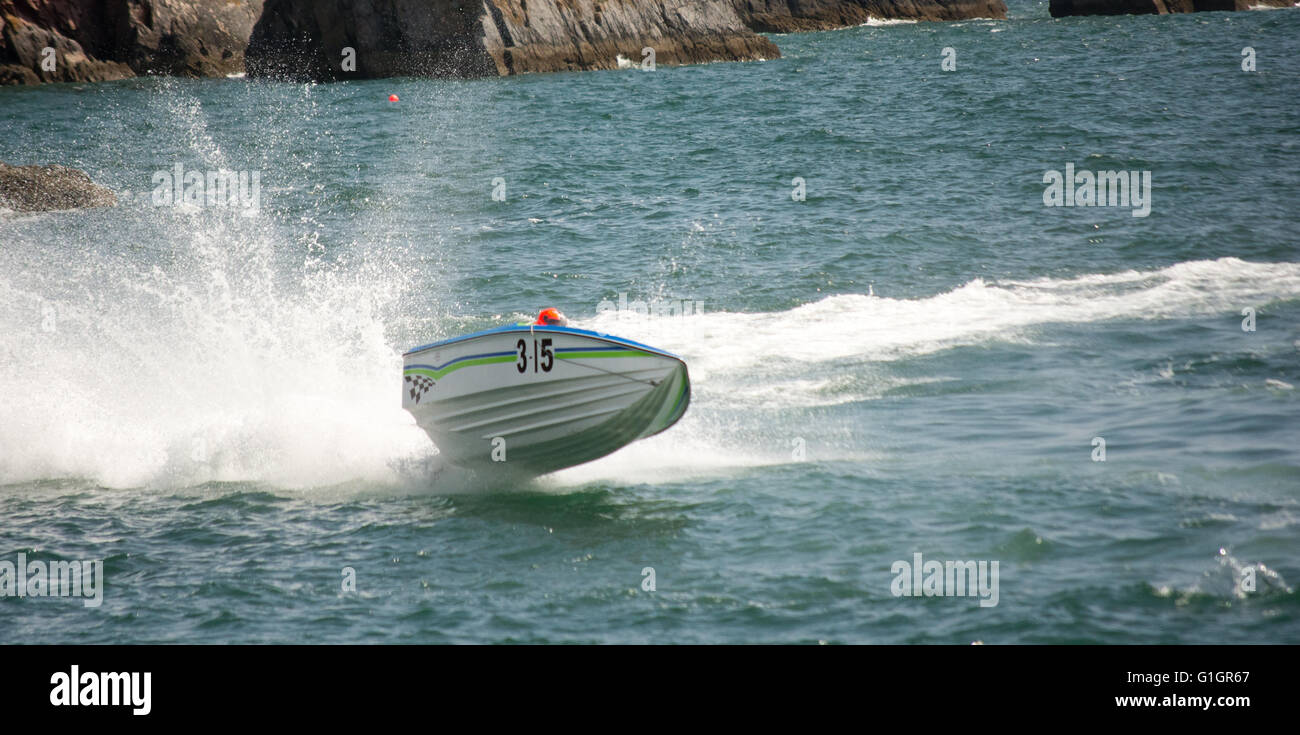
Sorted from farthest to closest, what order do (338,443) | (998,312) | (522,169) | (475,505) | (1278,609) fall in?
(522,169) < (998,312) < (338,443) < (475,505) < (1278,609)

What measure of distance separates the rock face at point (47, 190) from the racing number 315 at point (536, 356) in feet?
59.3

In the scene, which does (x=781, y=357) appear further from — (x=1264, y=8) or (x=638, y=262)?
(x=1264, y=8)

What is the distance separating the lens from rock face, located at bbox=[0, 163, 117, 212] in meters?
25.2

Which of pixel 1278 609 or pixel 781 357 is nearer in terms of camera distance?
pixel 1278 609

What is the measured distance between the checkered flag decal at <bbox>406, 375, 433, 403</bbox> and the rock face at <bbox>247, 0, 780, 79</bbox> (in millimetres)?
38786

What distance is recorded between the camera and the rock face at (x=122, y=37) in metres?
50.4

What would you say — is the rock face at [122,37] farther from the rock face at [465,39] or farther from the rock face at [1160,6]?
the rock face at [1160,6]

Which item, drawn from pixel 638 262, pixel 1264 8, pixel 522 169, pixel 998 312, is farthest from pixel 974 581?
pixel 1264 8

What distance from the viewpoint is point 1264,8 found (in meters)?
63.7
